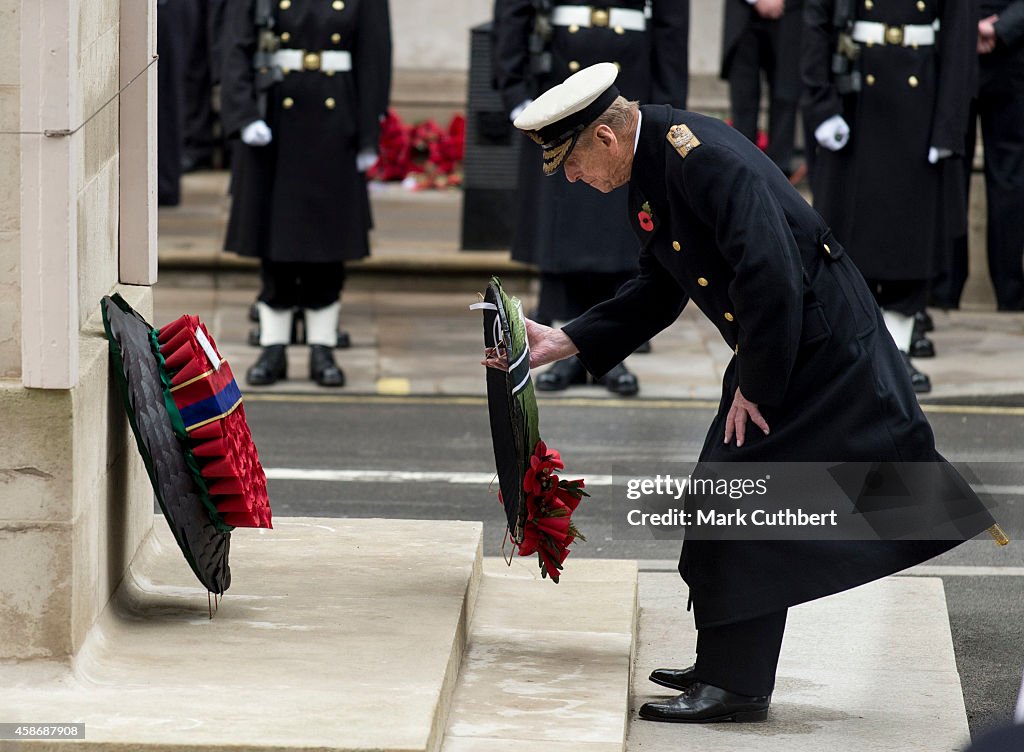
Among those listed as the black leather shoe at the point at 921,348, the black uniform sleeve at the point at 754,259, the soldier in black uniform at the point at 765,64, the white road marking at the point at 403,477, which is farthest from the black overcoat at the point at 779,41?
the black uniform sleeve at the point at 754,259

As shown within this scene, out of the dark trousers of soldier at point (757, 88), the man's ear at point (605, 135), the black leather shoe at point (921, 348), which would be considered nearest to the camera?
the man's ear at point (605, 135)

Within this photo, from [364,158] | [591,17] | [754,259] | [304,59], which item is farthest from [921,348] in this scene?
[754,259]

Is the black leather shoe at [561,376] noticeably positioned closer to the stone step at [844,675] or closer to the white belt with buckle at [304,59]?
the white belt with buckle at [304,59]

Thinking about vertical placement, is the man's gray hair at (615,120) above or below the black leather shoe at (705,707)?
above

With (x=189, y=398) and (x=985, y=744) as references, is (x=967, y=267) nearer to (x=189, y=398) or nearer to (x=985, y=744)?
(x=189, y=398)

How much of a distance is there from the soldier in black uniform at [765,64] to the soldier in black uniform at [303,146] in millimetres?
3478

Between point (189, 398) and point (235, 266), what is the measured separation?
6.81 metres

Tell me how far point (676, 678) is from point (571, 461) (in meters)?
2.83

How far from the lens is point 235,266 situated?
11.1 meters

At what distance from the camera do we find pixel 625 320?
16.1ft

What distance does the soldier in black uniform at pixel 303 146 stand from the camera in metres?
8.43

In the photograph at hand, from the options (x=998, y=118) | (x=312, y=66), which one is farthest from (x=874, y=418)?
(x=998, y=118)

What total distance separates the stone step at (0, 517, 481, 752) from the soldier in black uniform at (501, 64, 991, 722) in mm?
663

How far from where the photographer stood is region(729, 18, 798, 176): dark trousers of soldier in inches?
464
